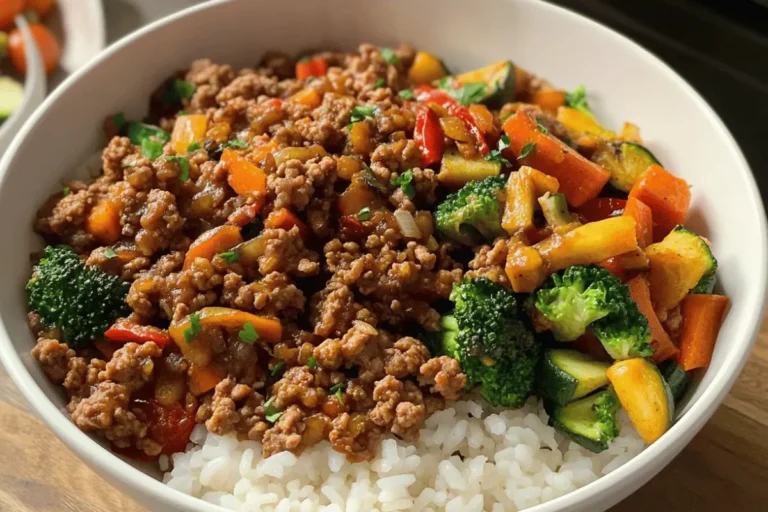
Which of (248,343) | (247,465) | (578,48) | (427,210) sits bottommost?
(247,465)

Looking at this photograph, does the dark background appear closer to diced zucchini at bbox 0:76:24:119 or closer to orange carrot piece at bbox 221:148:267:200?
orange carrot piece at bbox 221:148:267:200

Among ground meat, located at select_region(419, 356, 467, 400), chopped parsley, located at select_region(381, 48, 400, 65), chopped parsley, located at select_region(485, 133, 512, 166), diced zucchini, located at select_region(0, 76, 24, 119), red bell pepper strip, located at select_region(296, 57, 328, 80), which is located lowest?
diced zucchini, located at select_region(0, 76, 24, 119)

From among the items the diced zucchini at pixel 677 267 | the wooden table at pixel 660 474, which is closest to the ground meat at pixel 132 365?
the wooden table at pixel 660 474

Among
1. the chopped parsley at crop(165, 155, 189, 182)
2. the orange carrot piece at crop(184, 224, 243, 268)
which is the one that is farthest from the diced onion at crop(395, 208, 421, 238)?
the chopped parsley at crop(165, 155, 189, 182)

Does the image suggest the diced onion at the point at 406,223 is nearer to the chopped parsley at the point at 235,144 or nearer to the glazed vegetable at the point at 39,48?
the chopped parsley at the point at 235,144

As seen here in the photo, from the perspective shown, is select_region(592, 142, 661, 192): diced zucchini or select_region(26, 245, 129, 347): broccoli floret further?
select_region(592, 142, 661, 192): diced zucchini

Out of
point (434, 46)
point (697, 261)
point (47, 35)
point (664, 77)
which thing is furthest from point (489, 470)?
point (47, 35)

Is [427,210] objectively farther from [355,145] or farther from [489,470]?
[489,470]
